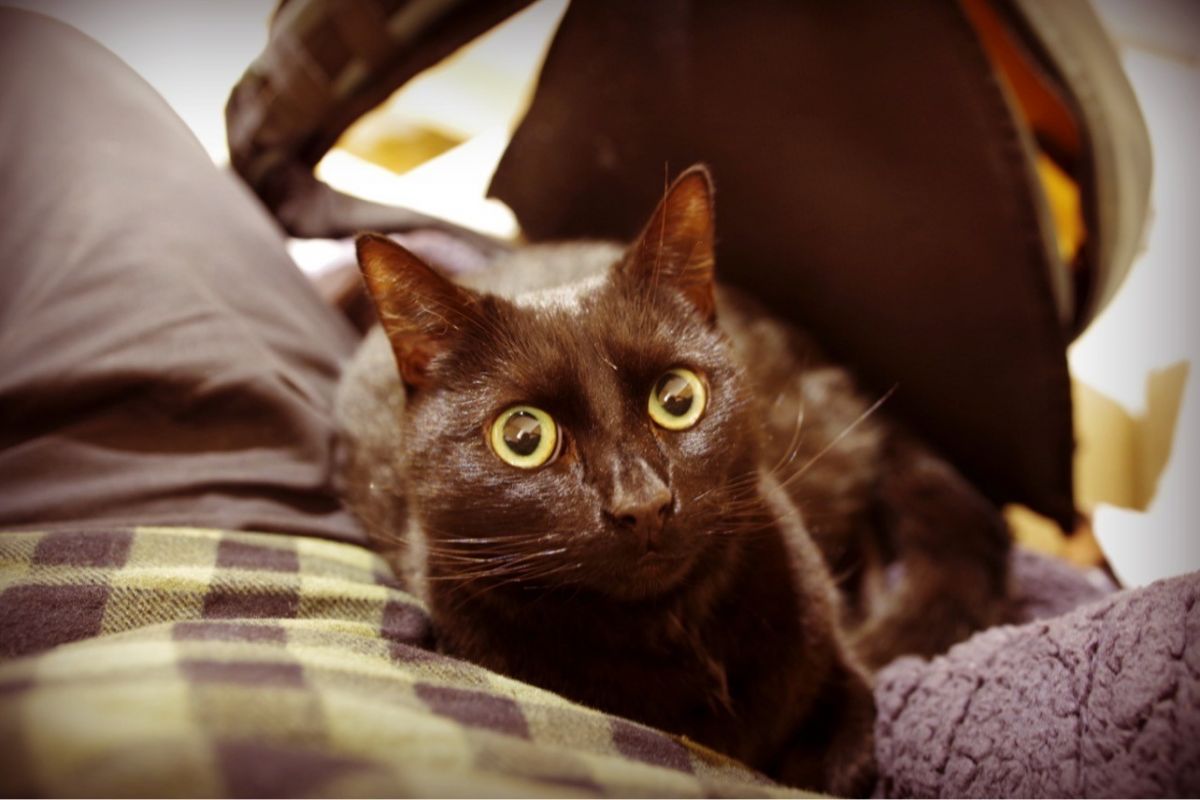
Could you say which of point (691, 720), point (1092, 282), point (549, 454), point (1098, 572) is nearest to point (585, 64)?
point (549, 454)

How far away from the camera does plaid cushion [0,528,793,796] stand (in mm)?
428

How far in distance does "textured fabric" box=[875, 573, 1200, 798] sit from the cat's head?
0.98ft

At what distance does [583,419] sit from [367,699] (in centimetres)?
30

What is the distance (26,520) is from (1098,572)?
151 cm

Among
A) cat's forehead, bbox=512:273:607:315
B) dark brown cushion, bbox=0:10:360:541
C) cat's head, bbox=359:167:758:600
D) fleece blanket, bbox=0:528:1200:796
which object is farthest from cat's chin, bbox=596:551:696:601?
dark brown cushion, bbox=0:10:360:541

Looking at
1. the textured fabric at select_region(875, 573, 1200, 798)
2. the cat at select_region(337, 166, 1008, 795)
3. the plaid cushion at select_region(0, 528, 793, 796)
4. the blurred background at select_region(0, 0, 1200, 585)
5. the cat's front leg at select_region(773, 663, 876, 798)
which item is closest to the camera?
the plaid cushion at select_region(0, 528, 793, 796)

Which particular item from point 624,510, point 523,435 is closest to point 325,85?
point 523,435

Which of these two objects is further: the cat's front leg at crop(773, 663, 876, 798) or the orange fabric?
the orange fabric

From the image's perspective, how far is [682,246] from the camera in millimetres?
827

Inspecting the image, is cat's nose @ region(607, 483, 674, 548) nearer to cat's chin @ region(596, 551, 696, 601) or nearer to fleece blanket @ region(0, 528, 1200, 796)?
cat's chin @ region(596, 551, 696, 601)

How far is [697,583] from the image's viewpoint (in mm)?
792

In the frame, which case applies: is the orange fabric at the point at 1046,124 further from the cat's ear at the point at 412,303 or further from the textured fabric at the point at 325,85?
the cat's ear at the point at 412,303

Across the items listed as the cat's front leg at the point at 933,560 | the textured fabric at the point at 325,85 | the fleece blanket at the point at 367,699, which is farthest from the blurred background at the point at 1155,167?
the fleece blanket at the point at 367,699

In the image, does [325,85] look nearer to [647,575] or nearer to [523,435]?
[523,435]
